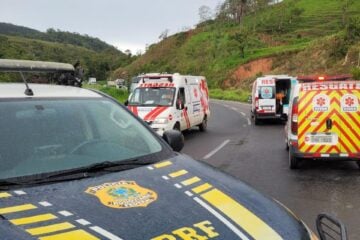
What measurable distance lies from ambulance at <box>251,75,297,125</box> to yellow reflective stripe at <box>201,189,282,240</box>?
19391mm

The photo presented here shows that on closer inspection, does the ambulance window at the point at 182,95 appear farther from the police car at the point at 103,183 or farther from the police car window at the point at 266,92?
the police car at the point at 103,183

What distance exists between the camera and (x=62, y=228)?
2480 millimetres

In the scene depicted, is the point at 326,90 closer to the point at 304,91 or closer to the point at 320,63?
the point at 304,91

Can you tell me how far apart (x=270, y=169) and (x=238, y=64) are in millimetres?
70387

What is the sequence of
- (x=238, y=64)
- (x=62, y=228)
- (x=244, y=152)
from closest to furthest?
(x=62, y=228) < (x=244, y=152) < (x=238, y=64)

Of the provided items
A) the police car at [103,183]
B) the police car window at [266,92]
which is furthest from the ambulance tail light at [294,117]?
the police car window at [266,92]

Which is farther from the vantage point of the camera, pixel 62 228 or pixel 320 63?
pixel 320 63

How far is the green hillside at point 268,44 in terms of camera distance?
63.0 metres

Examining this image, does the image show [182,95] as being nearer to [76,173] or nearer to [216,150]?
[216,150]

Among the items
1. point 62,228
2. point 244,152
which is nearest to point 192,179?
point 62,228

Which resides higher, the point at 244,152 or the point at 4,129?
the point at 4,129

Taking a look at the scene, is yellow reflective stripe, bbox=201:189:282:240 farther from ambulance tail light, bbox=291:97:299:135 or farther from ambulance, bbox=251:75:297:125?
ambulance, bbox=251:75:297:125

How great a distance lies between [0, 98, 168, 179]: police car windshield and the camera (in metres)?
3.36

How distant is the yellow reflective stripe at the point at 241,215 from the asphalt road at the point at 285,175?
98 cm
